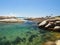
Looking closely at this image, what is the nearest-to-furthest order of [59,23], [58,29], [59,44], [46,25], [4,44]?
1. [59,44]
2. [4,44]
3. [58,29]
4. [59,23]
5. [46,25]

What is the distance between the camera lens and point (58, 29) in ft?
108

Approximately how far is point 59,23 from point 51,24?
2591mm

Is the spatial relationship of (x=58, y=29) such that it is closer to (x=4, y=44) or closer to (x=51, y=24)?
(x=51, y=24)

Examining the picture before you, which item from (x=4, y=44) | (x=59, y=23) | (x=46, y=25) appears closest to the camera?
(x=4, y=44)

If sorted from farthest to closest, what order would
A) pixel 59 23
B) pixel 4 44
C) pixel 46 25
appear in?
pixel 46 25
pixel 59 23
pixel 4 44

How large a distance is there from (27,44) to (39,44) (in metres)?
1.76

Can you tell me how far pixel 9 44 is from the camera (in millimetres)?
17844

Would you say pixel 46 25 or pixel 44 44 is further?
pixel 46 25

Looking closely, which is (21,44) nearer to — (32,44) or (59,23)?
(32,44)

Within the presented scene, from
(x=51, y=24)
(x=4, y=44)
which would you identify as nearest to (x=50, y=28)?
(x=51, y=24)

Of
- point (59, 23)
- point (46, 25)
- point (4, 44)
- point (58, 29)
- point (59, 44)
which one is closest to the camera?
point (59, 44)

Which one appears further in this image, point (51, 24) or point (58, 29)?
point (51, 24)

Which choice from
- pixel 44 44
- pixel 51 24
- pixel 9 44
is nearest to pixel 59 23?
pixel 51 24

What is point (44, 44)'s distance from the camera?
60.1 ft
